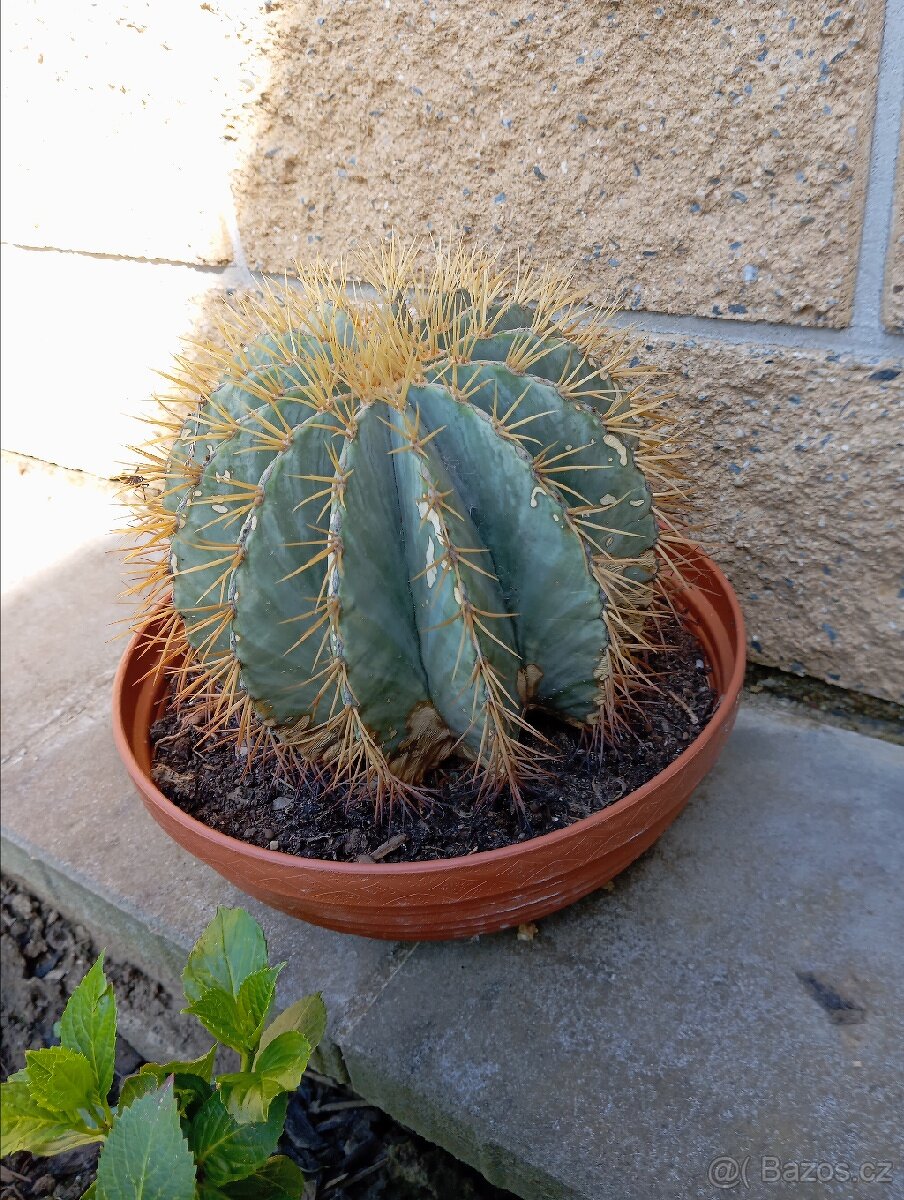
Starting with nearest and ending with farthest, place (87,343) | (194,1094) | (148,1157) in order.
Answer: (148,1157) → (194,1094) → (87,343)

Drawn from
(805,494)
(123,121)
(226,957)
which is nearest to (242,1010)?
(226,957)

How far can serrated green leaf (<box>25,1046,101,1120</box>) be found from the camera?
0.69 meters

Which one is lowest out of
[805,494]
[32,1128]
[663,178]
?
[32,1128]

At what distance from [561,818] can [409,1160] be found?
0.39 m

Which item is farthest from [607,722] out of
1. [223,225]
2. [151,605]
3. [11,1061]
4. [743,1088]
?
[223,225]

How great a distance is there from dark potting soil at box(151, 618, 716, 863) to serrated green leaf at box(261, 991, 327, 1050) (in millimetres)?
116

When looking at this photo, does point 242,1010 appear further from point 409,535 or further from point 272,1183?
point 409,535

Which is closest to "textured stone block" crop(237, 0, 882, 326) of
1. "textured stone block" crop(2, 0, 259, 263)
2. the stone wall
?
the stone wall

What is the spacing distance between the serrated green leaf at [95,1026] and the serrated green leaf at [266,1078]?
0.09 metres

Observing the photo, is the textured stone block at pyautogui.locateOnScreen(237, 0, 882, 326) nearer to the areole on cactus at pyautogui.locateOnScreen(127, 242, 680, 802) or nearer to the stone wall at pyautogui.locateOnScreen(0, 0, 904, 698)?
the stone wall at pyautogui.locateOnScreen(0, 0, 904, 698)

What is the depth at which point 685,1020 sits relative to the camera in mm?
821

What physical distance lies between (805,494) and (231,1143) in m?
0.84

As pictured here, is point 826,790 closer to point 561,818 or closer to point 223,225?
point 561,818

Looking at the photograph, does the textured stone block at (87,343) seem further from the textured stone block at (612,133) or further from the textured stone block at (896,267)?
the textured stone block at (896,267)
